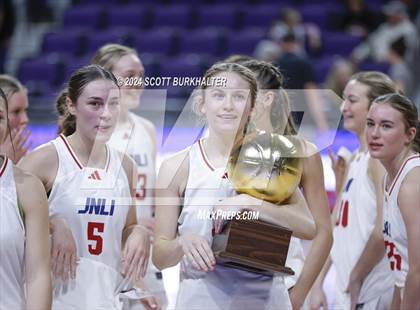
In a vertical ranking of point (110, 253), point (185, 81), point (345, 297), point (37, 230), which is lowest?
point (345, 297)

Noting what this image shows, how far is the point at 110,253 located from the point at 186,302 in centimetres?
42

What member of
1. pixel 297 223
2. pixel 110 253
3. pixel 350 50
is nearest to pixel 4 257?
pixel 110 253

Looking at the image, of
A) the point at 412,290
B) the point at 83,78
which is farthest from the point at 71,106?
the point at 412,290

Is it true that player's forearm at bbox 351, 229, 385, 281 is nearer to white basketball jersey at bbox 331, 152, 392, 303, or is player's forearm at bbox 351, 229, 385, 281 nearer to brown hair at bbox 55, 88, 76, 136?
white basketball jersey at bbox 331, 152, 392, 303

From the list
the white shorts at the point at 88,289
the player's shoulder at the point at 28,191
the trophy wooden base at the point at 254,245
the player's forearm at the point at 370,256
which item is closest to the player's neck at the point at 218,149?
the trophy wooden base at the point at 254,245

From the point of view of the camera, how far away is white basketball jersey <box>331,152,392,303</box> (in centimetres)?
473

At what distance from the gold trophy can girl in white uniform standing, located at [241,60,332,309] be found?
12 centimetres

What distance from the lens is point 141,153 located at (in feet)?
16.7

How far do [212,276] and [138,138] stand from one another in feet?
4.70

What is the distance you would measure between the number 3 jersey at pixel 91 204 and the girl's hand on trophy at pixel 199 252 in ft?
1.58

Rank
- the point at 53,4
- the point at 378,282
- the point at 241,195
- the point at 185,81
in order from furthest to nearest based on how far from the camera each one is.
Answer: the point at 53,4
the point at 378,282
the point at 185,81
the point at 241,195

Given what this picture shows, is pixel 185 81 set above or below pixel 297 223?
above

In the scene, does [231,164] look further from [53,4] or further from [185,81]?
[53,4]

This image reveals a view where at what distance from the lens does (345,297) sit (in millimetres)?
4875
